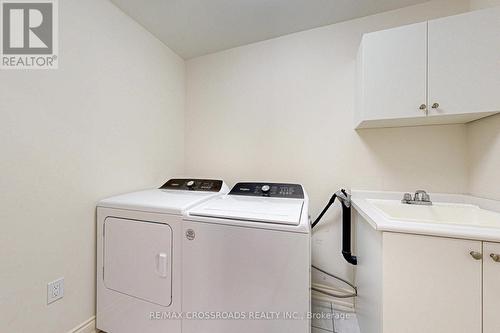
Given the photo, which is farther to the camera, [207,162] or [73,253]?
[207,162]

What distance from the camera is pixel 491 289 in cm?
84

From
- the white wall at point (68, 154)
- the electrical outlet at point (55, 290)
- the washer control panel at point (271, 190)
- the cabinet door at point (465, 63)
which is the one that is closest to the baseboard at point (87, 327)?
the white wall at point (68, 154)

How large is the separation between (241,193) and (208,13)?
153cm

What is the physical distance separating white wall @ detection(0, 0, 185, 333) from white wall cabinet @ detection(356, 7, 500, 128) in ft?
6.09

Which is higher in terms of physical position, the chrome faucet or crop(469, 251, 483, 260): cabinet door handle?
the chrome faucet

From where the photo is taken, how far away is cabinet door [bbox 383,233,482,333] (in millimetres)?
860

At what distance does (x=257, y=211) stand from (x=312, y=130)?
1079mm

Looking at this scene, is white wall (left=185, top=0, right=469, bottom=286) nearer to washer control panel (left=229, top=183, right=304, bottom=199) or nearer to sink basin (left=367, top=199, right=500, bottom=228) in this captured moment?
sink basin (left=367, top=199, right=500, bottom=228)

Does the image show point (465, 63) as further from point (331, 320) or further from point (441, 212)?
point (331, 320)

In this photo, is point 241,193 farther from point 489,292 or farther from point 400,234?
point 489,292

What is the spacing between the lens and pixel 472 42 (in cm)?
120

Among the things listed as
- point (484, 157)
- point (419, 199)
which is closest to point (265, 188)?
point (419, 199)

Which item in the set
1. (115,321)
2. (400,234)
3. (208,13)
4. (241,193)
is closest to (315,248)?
(241,193)

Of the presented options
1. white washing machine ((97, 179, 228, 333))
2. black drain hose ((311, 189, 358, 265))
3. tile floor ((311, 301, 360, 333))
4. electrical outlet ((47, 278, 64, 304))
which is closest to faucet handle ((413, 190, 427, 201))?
black drain hose ((311, 189, 358, 265))
